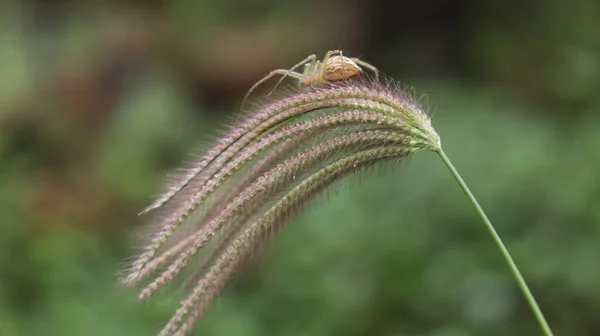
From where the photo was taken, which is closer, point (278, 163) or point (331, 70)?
point (278, 163)

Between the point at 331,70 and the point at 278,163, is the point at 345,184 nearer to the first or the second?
the point at 278,163

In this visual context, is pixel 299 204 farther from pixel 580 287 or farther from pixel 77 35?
pixel 77 35

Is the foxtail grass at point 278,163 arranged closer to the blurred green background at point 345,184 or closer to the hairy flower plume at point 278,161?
the hairy flower plume at point 278,161

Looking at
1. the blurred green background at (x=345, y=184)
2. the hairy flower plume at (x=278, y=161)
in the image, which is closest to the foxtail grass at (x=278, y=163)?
the hairy flower plume at (x=278, y=161)

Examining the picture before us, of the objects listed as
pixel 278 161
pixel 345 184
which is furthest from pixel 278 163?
pixel 345 184

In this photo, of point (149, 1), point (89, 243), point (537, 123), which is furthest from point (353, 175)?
point (149, 1)

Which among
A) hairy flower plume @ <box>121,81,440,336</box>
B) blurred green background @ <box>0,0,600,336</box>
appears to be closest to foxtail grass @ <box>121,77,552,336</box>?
hairy flower plume @ <box>121,81,440,336</box>

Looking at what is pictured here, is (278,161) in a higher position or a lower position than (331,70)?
lower
